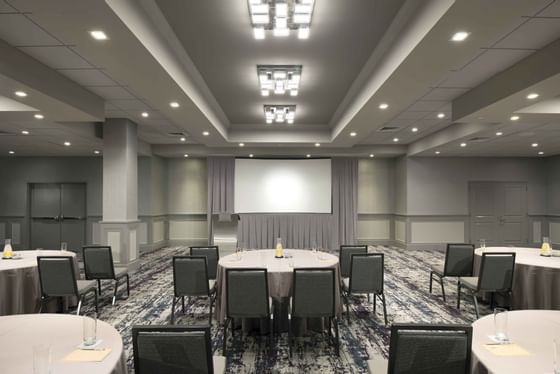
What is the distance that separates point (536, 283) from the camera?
4355 millimetres

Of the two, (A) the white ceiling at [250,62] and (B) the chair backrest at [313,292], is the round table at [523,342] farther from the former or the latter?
(A) the white ceiling at [250,62]

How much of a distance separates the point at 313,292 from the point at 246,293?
2.14 ft

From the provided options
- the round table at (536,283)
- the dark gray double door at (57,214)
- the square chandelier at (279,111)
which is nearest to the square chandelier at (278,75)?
the square chandelier at (279,111)

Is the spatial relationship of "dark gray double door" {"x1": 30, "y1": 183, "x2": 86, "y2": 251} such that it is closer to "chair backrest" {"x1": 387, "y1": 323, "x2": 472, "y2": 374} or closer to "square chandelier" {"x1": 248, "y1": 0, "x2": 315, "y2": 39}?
"square chandelier" {"x1": 248, "y1": 0, "x2": 315, "y2": 39}

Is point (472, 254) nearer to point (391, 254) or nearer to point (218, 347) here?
point (218, 347)

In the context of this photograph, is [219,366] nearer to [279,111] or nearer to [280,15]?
[280,15]

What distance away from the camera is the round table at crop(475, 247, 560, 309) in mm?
4211

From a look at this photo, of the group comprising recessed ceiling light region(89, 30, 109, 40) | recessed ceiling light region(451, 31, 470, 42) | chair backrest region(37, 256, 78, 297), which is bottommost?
chair backrest region(37, 256, 78, 297)

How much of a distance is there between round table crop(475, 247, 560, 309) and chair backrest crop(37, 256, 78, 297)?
18.2 feet

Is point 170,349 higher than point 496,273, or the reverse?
point 170,349

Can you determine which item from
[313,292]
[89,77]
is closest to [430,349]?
[313,292]

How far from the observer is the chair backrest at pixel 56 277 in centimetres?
412

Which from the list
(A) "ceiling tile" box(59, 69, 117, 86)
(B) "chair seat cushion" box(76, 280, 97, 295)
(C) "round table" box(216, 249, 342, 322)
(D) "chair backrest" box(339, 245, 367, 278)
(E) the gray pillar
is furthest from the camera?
(E) the gray pillar

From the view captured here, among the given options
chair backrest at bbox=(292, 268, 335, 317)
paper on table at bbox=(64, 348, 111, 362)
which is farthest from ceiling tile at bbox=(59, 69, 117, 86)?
paper on table at bbox=(64, 348, 111, 362)
